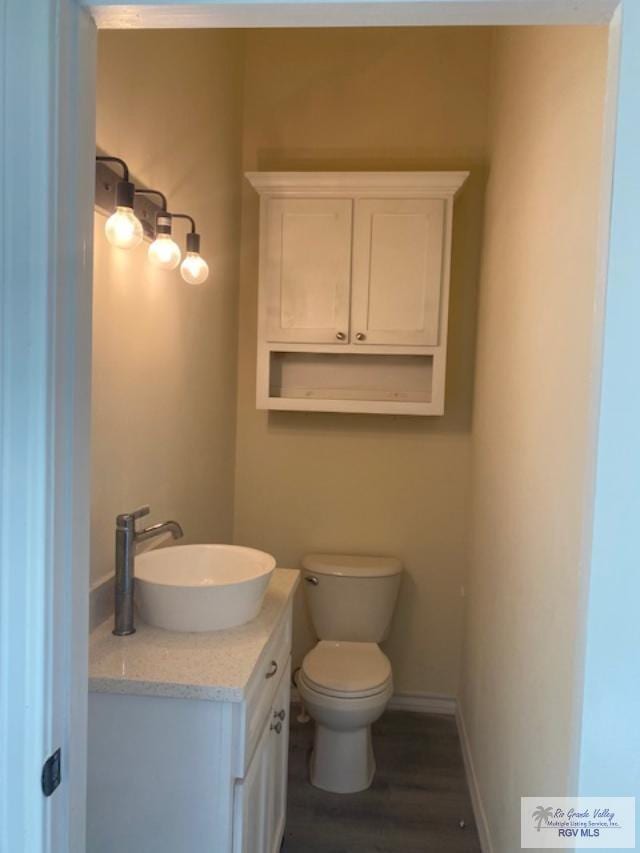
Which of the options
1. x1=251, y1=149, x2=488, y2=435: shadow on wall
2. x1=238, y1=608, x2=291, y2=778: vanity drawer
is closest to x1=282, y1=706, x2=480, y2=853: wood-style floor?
x1=238, y1=608, x2=291, y2=778: vanity drawer

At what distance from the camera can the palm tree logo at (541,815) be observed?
125cm

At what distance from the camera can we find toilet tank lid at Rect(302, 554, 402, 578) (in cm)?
274

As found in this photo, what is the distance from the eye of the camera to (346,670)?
2.45 m

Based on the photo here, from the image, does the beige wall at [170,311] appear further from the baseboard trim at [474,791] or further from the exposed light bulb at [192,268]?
the baseboard trim at [474,791]

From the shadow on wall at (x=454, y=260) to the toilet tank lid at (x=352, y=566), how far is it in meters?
0.58

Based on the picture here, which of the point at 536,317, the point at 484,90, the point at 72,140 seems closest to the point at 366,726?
the point at 536,317

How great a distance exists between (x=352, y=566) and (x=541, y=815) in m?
1.49

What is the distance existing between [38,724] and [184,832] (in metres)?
0.68

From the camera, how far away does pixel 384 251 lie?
2664 millimetres

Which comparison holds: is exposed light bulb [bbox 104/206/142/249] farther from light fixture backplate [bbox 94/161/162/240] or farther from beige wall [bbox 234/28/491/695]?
beige wall [bbox 234/28/491/695]

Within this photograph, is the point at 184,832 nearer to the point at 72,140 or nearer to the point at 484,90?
the point at 72,140

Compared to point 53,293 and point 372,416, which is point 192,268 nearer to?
point 53,293

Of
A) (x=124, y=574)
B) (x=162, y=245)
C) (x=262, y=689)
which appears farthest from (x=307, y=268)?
(x=262, y=689)

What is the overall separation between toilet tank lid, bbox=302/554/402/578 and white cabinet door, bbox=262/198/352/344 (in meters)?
0.95
